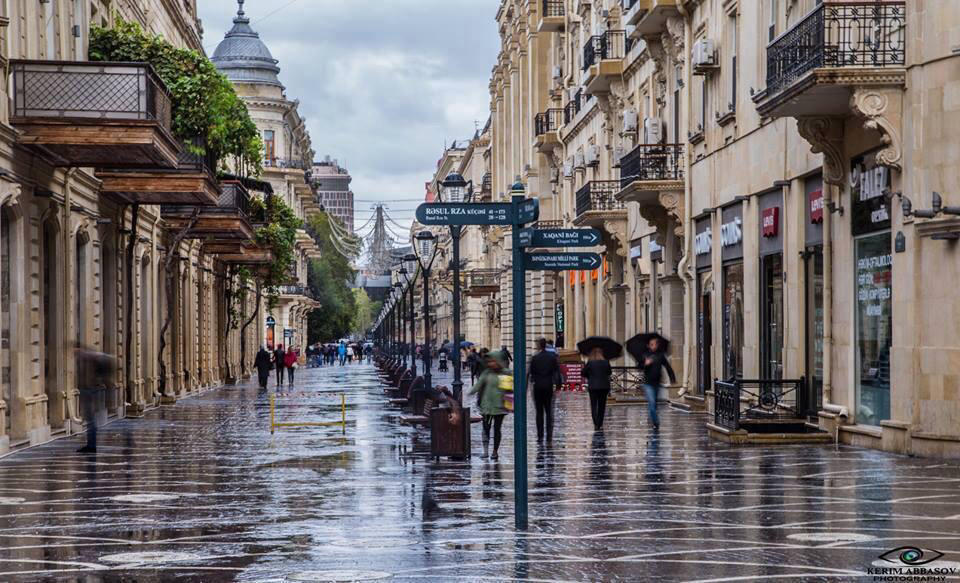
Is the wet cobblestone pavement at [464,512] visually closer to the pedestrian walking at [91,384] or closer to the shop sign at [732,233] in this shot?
the pedestrian walking at [91,384]

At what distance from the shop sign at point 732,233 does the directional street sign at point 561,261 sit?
53.1 feet

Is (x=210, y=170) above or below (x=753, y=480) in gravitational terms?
above

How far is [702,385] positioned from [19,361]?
1451cm

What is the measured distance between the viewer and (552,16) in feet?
182

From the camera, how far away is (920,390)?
1886 centimetres

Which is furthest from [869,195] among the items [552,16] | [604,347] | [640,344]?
[552,16]

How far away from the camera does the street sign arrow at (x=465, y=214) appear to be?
39.7 ft

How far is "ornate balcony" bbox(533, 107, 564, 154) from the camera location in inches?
2248

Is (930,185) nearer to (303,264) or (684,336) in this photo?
(684,336)

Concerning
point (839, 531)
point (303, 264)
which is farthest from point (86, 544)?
point (303, 264)

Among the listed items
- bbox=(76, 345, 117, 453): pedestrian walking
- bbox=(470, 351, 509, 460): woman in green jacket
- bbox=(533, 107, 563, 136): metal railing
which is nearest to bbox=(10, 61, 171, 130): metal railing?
bbox=(76, 345, 117, 453): pedestrian walking

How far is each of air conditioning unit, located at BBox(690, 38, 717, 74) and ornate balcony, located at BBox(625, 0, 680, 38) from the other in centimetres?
316

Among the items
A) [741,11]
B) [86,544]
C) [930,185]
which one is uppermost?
[741,11]

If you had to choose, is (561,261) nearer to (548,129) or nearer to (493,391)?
(493,391)
